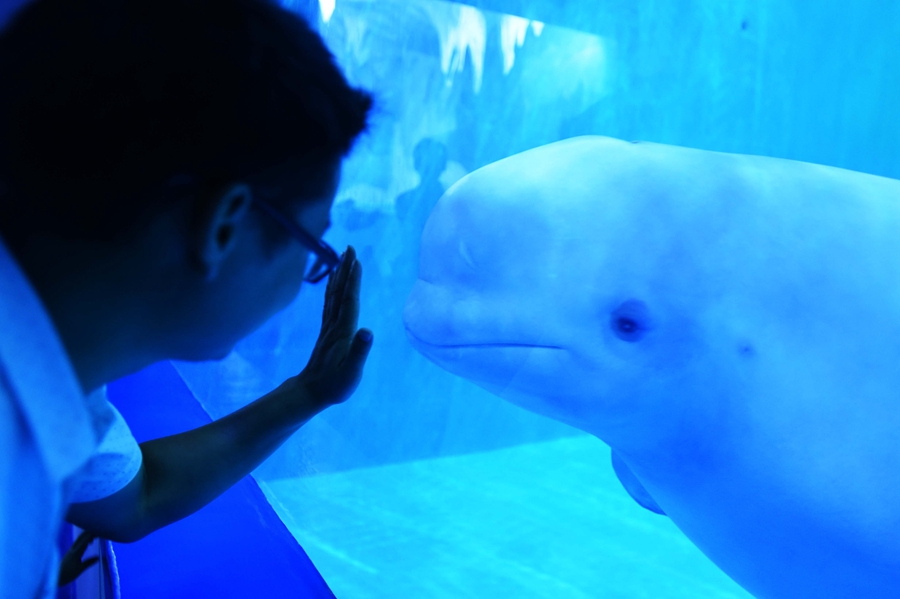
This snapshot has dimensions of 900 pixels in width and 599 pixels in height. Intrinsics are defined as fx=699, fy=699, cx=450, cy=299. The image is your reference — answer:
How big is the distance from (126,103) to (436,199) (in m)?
1.97

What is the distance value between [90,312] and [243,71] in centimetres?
45

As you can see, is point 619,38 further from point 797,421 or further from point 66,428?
point 66,428

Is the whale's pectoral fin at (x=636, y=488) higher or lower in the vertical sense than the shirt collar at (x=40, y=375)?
higher

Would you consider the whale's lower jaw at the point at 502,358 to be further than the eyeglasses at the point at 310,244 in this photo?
Yes

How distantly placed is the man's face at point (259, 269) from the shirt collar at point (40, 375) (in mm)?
296

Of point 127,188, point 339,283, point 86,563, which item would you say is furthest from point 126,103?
point 86,563

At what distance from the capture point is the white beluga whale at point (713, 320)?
2.07 metres

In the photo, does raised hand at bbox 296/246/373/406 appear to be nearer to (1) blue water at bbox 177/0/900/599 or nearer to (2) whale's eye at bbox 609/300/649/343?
(1) blue water at bbox 177/0/900/599

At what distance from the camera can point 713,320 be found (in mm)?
2086

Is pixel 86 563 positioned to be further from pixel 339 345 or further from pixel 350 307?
pixel 350 307

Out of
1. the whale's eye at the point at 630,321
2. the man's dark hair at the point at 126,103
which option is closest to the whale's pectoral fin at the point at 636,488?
the whale's eye at the point at 630,321

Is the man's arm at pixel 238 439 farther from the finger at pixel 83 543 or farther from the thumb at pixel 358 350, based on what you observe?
the finger at pixel 83 543

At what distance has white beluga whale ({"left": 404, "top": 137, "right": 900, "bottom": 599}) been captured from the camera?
6.78 feet

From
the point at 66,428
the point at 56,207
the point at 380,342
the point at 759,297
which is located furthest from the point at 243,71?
the point at 380,342
